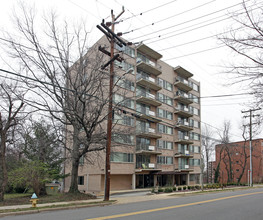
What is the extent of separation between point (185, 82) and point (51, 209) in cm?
3940

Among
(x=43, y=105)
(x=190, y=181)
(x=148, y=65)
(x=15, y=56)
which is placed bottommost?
(x=190, y=181)

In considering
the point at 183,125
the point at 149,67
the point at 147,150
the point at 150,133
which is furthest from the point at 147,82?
the point at 183,125

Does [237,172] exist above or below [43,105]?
below

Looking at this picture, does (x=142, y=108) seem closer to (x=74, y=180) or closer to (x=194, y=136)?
(x=194, y=136)

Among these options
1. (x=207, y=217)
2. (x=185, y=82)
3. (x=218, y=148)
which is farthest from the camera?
(x=218, y=148)

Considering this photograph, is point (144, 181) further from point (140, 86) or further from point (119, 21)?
point (119, 21)

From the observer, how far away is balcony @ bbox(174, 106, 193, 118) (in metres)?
44.3

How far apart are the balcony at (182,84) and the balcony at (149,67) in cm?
544

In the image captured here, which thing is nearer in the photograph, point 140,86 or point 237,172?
point 140,86

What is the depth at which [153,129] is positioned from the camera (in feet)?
123

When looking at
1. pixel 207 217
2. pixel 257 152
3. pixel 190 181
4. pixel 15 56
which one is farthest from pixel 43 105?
pixel 257 152

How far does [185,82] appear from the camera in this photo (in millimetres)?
47750

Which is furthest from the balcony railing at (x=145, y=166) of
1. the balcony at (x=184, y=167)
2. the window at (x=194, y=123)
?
the window at (x=194, y=123)

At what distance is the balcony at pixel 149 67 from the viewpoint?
36.6m
